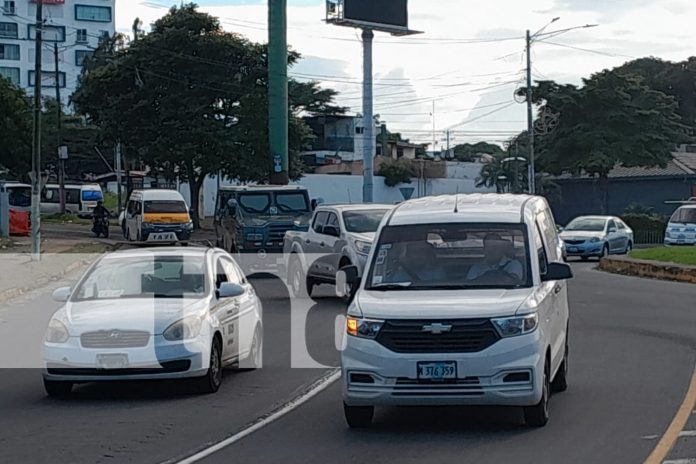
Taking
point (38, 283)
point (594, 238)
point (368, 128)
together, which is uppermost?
point (368, 128)

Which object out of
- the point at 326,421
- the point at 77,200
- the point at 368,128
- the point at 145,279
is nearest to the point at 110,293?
the point at 145,279

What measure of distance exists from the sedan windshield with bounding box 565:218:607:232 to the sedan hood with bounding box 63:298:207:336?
28062 millimetres

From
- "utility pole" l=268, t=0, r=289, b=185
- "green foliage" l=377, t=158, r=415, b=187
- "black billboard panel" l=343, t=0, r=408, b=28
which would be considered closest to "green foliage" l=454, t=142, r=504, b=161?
"green foliage" l=377, t=158, r=415, b=187

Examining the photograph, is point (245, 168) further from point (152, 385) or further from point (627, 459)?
point (627, 459)

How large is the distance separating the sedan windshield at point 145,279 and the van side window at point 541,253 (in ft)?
12.9

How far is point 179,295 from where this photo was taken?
1329 cm

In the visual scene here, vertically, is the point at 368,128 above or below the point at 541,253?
above

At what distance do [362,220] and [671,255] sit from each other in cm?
1227

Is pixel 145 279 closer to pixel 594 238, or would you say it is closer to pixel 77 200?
pixel 594 238

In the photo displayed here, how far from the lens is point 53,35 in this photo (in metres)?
127

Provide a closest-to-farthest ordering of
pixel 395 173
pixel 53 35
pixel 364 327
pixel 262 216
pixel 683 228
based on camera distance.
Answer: pixel 364 327, pixel 262 216, pixel 683 228, pixel 395 173, pixel 53 35

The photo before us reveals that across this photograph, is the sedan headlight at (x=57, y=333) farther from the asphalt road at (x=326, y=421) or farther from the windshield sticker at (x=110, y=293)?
the windshield sticker at (x=110, y=293)

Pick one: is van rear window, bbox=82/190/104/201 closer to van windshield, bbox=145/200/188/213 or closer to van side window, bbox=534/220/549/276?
van windshield, bbox=145/200/188/213

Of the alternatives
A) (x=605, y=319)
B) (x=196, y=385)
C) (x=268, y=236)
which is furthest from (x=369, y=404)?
(x=268, y=236)
